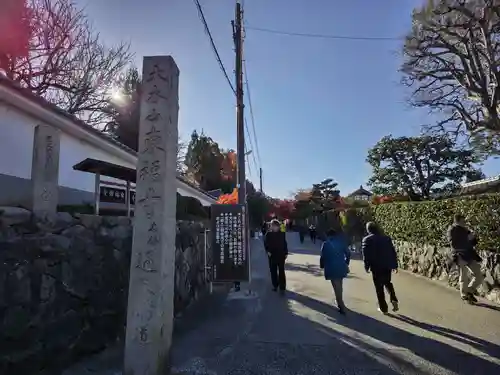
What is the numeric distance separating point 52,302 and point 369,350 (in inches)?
157

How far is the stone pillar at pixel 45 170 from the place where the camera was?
4.30m

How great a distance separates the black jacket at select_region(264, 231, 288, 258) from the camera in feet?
29.3

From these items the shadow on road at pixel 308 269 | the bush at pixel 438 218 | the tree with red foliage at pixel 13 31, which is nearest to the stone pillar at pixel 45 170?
the bush at pixel 438 218

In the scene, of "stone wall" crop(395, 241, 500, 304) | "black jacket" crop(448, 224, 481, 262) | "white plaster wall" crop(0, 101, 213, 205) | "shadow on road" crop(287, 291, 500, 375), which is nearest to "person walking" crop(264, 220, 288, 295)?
"shadow on road" crop(287, 291, 500, 375)

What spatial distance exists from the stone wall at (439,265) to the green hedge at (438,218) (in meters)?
0.20

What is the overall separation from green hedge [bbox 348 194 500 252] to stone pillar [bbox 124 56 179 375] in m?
6.89

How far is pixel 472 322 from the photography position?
6.12 metres

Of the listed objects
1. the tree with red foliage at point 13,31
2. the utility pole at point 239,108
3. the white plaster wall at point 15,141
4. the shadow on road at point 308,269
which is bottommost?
the shadow on road at point 308,269

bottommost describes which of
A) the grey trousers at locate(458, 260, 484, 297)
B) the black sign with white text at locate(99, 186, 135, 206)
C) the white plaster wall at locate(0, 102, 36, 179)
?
the grey trousers at locate(458, 260, 484, 297)

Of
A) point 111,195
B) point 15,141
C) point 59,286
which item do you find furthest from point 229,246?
point 15,141

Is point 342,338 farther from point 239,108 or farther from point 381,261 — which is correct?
point 239,108

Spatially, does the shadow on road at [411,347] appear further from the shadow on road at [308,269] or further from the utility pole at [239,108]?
the shadow on road at [308,269]

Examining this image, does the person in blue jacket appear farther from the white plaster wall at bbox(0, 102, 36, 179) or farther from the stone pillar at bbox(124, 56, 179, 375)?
the white plaster wall at bbox(0, 102, 36, 179)

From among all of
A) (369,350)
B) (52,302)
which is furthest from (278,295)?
(52,302)
